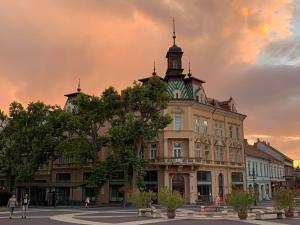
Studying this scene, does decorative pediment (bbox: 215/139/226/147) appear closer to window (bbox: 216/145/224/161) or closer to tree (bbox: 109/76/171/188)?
window (bbox: 216/145/224/161)

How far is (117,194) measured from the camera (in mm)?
62875

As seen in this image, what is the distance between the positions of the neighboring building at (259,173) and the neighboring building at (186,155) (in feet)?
15.9

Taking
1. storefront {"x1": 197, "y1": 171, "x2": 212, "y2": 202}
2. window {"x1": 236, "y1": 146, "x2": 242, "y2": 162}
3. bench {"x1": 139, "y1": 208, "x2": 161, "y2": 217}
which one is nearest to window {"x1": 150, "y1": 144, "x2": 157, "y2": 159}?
storefront {"x1": 197, "y1": 171, "x2": 212, "y2": 202}

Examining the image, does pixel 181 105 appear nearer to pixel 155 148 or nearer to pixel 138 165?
pixel 155 148

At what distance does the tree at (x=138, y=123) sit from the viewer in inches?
2058

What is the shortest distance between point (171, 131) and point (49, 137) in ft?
55.8

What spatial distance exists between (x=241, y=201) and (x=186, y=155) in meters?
27.9

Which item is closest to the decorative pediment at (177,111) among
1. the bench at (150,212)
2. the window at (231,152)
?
the window at (231,152)

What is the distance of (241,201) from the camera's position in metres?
32.3

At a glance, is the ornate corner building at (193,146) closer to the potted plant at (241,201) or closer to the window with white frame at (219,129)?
the window with white frame at (219,129)

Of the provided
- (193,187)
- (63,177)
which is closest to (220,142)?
(193,187)

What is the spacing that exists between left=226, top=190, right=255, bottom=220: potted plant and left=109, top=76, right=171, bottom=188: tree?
21041mm

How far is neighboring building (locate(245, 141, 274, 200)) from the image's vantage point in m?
76.3

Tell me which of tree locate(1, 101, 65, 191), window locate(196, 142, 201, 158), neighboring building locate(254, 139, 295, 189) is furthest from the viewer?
neighboring building locate(254, 139, 295, 189)
